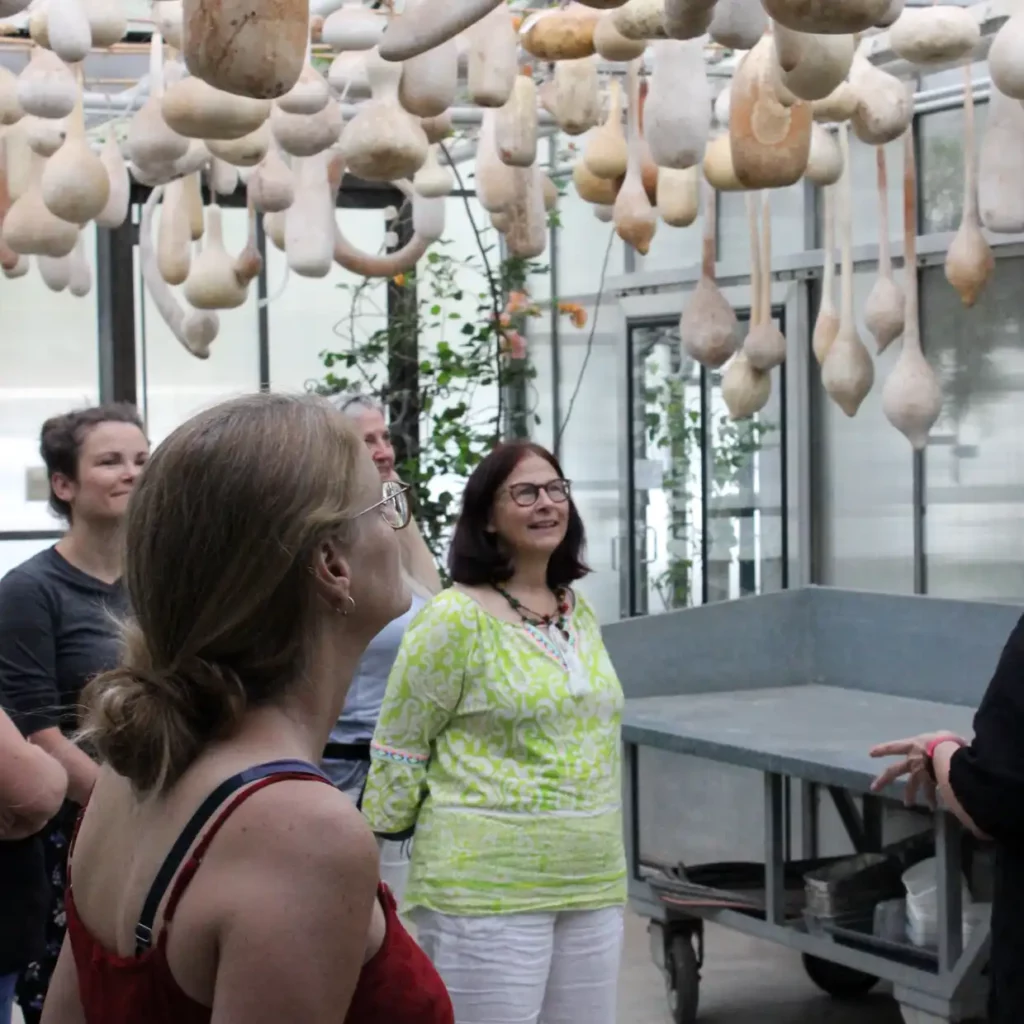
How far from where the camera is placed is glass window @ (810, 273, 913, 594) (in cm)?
636

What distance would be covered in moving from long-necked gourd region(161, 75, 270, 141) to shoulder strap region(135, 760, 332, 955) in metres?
1.20

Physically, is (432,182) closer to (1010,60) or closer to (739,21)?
(1010,60)

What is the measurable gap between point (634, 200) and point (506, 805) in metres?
1.04

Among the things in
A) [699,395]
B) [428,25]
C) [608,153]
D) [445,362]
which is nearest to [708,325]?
[608,153]

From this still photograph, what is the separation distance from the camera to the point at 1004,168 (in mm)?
2391

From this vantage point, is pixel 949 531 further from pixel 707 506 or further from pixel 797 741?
pixel 797 741

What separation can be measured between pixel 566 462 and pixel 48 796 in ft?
21.8

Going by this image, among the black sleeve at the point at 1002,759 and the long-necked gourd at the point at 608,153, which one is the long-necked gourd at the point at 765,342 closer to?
the long-necked gourd at the point at 608,153

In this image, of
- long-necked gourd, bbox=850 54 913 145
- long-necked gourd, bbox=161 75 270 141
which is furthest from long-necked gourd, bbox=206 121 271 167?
long-necked gourd, bbox=850 54 913 145

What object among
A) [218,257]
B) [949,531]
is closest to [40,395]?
[949,531]

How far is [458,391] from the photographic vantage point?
850 centimetres

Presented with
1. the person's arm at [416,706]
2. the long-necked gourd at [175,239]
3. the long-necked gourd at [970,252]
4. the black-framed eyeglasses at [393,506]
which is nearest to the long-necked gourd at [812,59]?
the black-framed eyeglasses at [393,506]

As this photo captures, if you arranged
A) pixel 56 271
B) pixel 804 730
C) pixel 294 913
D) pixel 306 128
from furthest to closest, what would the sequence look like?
pixel 804 730
pixel 56 271
pixel 306 128
pixel 294 913

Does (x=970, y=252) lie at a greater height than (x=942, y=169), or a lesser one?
lesser
